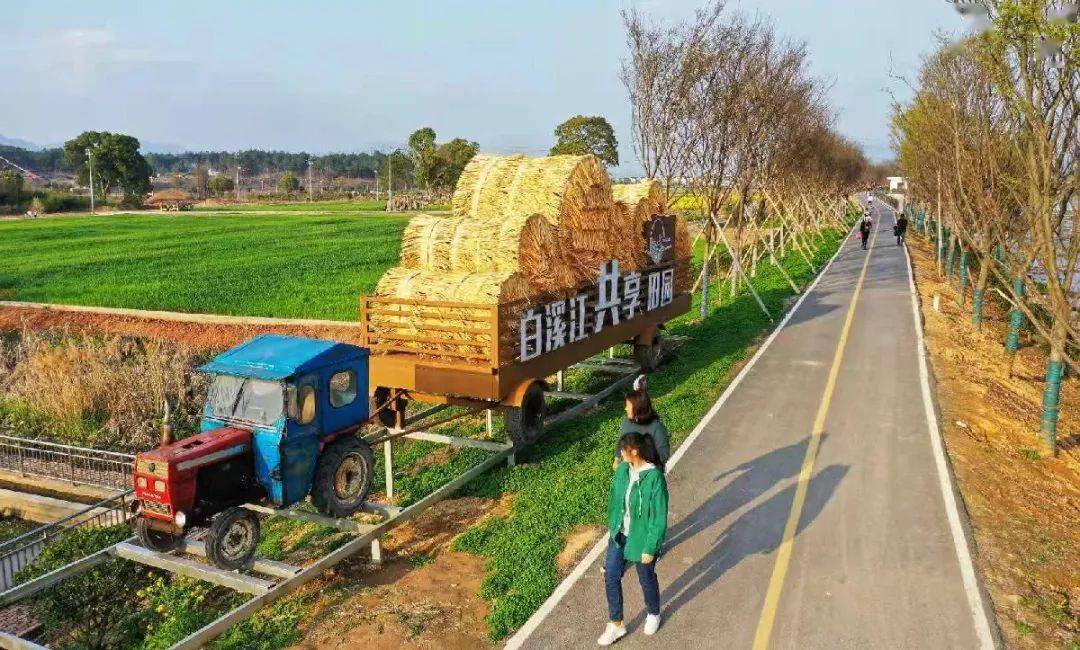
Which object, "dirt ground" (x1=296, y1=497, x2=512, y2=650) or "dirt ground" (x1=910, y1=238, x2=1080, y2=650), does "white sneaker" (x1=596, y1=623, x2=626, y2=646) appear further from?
"dirt ground" (x1=910, y1=238, x2=1080, y2=650)

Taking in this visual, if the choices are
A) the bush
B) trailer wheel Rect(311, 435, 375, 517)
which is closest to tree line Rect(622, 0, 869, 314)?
trailer wheel Rect(311, 435, 375, 517)

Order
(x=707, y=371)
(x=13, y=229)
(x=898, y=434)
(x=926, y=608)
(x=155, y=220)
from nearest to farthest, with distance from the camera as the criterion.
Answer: (x=926, y=608) → (x=898, y=434) → (x=707, y=371) → (x=13, y=229) → (x=155, y=220)

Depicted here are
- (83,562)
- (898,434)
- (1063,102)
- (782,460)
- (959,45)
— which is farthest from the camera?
(959,45)

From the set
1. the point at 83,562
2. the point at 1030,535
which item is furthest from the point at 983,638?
the point at 83,562

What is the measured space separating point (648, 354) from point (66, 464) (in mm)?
12101

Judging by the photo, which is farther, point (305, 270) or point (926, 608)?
point (305, 270)

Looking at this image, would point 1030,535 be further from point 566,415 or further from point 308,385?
point 308,385

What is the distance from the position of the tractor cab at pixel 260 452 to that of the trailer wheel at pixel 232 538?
11 millimetres

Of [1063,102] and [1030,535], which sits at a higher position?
[1063,102]

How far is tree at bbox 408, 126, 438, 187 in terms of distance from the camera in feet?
311

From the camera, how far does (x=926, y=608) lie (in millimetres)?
7570

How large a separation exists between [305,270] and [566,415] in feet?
85.9

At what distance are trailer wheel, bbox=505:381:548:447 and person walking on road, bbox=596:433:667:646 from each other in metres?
5.03

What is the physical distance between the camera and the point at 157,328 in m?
25.2
